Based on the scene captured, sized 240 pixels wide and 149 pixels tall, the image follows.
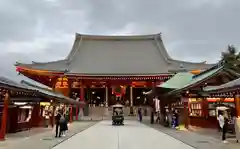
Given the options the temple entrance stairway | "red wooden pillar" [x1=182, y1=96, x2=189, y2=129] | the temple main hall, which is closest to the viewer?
"red wooden pillar" [x1=182, y1=96, x2=189, y2=129]

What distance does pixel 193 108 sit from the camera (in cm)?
2586

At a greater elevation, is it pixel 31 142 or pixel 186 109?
pixel 186 109

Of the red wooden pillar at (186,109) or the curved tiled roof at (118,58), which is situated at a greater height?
the curved tiled roof at (118,58)

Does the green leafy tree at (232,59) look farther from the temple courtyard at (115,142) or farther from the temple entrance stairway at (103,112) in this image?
the temple entrance stairway at (103,112)

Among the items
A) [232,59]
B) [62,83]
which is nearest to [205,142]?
[232,59]

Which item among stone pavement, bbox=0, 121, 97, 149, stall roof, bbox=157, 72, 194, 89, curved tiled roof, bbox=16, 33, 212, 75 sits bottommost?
stone pavement, bbox=0, 121, 97, 149

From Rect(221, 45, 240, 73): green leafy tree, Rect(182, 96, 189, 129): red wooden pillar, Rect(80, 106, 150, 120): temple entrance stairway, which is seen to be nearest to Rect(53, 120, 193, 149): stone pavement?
Rect(182, 96, 189, 129): red wooden pillar

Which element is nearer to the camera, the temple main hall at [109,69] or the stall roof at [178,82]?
the stall roof at [178,82]

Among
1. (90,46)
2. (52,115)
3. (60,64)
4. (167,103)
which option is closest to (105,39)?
(90,46)

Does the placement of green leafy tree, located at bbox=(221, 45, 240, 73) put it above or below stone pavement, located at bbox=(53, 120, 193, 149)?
above

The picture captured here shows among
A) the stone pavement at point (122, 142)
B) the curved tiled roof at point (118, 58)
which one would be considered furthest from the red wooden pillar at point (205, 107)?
the curved tiled roof at point (118, 58)

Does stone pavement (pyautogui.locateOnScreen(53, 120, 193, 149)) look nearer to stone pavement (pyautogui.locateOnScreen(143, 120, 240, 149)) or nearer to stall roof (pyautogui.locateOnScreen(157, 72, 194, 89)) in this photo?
stone pavement (pyautogui.locateOnScreen(143, 120, 240, 149))

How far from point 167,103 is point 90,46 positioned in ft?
91.7

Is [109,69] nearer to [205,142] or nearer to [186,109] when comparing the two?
[186,109]
